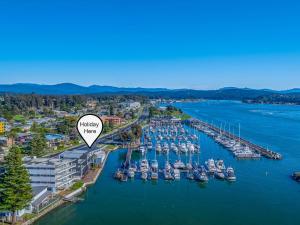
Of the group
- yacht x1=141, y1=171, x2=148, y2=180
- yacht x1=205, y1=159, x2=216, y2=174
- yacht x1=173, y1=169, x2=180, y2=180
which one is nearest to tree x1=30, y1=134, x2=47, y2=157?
yacht x1=141, y1=171, x2=148, y2=180

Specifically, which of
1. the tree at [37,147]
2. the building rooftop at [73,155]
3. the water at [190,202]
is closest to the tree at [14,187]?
the water at [190,202]

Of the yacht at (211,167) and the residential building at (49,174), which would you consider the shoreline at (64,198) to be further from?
the yacht at (211,167)

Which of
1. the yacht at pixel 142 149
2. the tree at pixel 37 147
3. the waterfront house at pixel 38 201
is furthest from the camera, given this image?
the yacht at pixel 142 149

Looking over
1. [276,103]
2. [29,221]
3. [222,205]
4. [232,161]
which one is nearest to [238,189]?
[222,205]

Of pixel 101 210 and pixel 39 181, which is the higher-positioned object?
pixel 39 181

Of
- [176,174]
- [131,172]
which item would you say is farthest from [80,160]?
[176,174]

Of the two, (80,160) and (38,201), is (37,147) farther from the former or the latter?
(38,201)

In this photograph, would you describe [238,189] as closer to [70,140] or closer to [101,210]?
[101,210]
